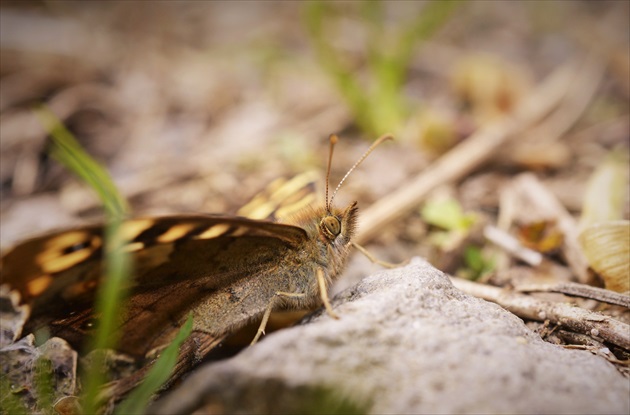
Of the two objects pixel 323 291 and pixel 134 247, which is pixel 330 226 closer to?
pixel 323 291

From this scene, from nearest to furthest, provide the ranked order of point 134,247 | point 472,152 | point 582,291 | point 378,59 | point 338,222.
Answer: point 134,247 < point 582,291 < point 338,222 < point 472,152 < point 378,59

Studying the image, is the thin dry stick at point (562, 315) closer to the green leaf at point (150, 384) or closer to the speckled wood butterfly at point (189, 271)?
the speckled wood butterfly at point (189, 271)

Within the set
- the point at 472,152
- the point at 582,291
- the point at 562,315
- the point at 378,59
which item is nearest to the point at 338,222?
the point at 562,315

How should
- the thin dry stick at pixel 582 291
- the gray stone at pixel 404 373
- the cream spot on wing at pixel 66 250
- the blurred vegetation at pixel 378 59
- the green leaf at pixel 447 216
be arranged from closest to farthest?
the gray stone at pixel 404 373 < the cream spot on wing at pixel 66 250 < the thin dry stick at pixel 582 291 < the green leaf at pixel 447 216 < the blurred vegetation at pixel 378 59

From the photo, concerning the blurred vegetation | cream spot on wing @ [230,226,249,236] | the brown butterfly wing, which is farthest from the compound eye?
the blurred vegetation

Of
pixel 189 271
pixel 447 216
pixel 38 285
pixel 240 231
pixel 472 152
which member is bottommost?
pixel 447 216

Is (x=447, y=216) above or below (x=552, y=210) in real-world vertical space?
above

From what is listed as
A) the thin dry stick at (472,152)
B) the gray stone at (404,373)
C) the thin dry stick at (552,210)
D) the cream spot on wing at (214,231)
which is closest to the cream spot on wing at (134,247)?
the cream spot on wing at (214,231)
